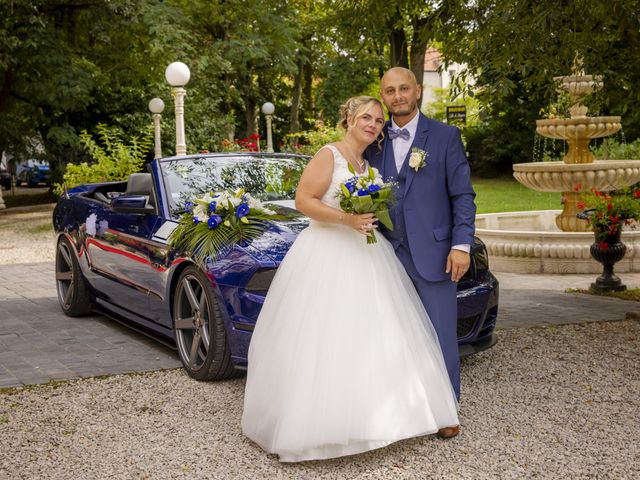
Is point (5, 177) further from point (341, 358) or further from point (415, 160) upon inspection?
point (341, 358)

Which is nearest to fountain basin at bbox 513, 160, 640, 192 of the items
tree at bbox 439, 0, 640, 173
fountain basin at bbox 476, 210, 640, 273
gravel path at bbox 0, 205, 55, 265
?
fountain basin at bbox 476, 210, 640, 273

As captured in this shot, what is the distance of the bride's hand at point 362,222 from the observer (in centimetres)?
455

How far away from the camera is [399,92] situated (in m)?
4.82

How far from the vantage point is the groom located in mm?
4789

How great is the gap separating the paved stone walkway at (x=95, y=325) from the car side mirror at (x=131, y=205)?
1154mm

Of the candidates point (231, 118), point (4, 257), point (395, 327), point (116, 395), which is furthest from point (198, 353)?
point (231, 118)

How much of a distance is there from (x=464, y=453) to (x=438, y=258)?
41.5 inches

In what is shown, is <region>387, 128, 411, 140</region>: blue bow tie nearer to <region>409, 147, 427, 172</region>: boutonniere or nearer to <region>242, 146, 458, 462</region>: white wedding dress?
<region>409, 147, 427, 172</region>: boutonniere

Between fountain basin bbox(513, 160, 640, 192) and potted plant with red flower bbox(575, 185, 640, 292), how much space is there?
3139mm

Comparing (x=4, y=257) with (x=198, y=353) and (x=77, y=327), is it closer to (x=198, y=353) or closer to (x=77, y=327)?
(x=77, y=327)

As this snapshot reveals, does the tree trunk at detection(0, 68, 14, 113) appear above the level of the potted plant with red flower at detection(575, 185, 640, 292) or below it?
above

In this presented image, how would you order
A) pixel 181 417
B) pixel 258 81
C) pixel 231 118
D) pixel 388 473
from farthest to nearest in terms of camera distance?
pixel 258 81
pixel 231 118
pixel 181 417
pixel 388 473

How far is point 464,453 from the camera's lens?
4520mm

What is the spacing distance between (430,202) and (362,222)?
0.51 meters
